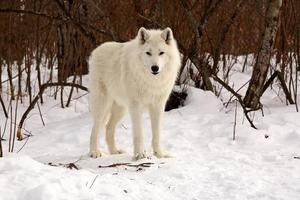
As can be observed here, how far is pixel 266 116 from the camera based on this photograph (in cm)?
645

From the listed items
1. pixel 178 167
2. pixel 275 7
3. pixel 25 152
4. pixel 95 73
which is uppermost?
pixel 275 7

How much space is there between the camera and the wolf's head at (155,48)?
4.74 metres

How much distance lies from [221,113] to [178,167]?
271cm

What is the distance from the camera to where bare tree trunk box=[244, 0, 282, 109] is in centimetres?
665

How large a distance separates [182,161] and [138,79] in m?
1.04

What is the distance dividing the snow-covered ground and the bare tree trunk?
0.30 m

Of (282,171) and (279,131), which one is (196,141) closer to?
(279,131)

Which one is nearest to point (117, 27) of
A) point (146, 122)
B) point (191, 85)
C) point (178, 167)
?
point (191, 85)

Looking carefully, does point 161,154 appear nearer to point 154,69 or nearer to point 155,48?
point 154,69

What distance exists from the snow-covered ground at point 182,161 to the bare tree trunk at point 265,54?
0.99ft

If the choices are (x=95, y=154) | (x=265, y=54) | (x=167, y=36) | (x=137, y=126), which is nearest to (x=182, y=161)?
(x=137, y=126)

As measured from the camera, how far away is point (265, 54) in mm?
6738

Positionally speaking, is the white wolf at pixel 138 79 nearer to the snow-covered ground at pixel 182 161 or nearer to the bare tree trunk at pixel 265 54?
the snow-covered ground at pixel 182 161

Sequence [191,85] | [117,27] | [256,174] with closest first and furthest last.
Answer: [256,174], [191,85], [117,27]
